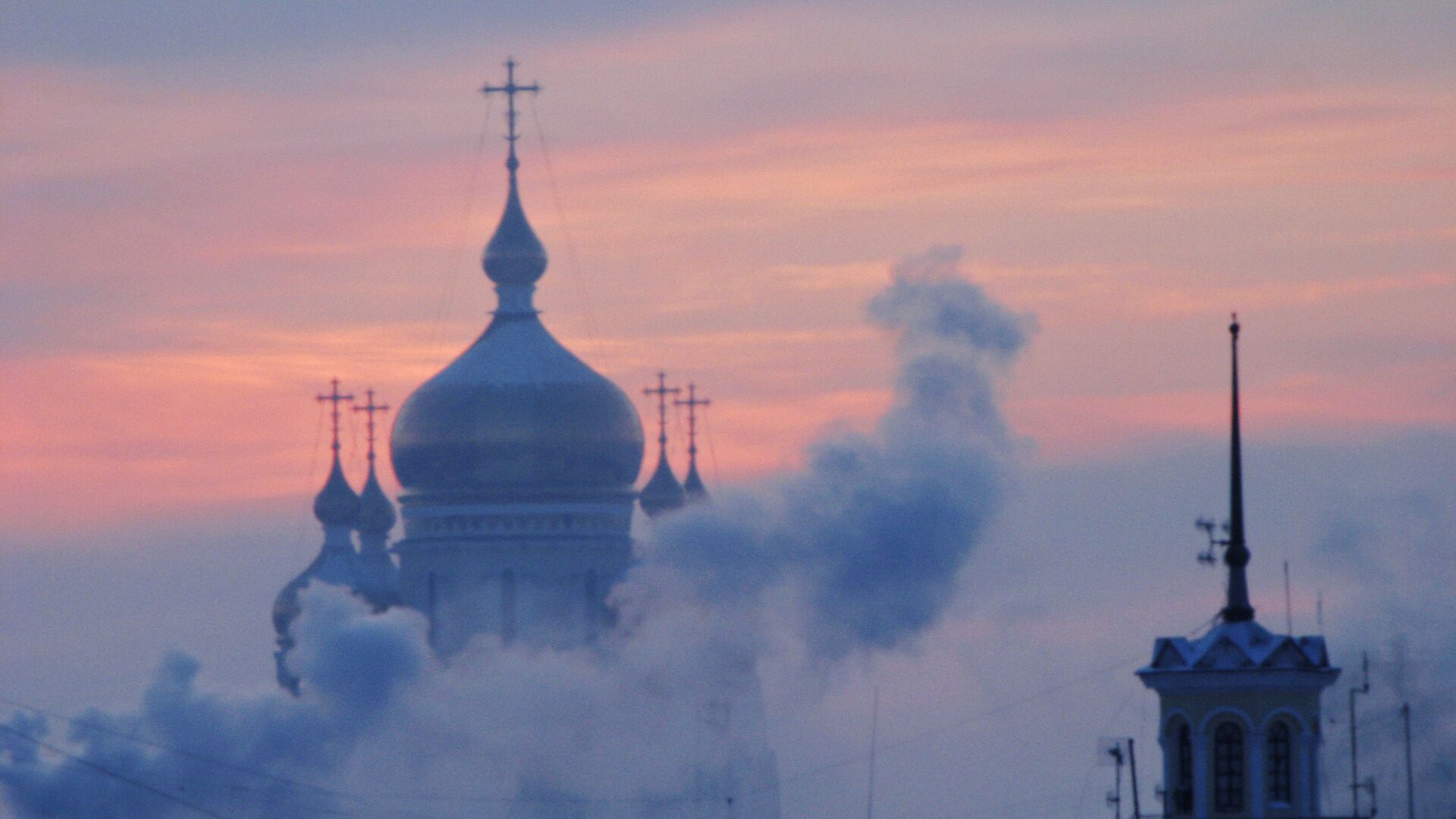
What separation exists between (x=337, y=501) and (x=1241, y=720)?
68.9m

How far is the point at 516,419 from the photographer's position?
423 ft

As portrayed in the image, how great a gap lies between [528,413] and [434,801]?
20.6 metres

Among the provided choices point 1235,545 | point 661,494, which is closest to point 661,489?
point 661,494

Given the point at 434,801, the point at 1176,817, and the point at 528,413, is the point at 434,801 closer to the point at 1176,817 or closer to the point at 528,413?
the point at 528,413

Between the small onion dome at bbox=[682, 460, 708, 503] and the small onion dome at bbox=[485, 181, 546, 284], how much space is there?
23.1 ft

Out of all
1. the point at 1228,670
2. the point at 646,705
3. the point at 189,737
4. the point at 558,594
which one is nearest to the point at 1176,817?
the point at 1228,670

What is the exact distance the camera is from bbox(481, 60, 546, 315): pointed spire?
129375 mm

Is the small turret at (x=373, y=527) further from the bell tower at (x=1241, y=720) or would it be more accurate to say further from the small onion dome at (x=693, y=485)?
the bell tower at (x=1241, y=720)

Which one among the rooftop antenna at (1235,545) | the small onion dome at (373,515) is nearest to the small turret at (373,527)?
the small onion dome at (373,515)

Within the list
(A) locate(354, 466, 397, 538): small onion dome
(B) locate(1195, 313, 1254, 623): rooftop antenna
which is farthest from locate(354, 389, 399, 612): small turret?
(B) locate(1195, 313, 1254, 623): rooftop antenna

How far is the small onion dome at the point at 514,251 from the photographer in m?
130

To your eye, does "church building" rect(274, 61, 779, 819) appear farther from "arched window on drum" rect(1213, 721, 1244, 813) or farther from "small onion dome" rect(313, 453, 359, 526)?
"arched window on drum" rect(1213, 721, 1244, 813)

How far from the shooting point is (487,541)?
127 metres

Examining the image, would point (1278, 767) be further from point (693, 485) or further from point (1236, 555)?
point (693, 485)
